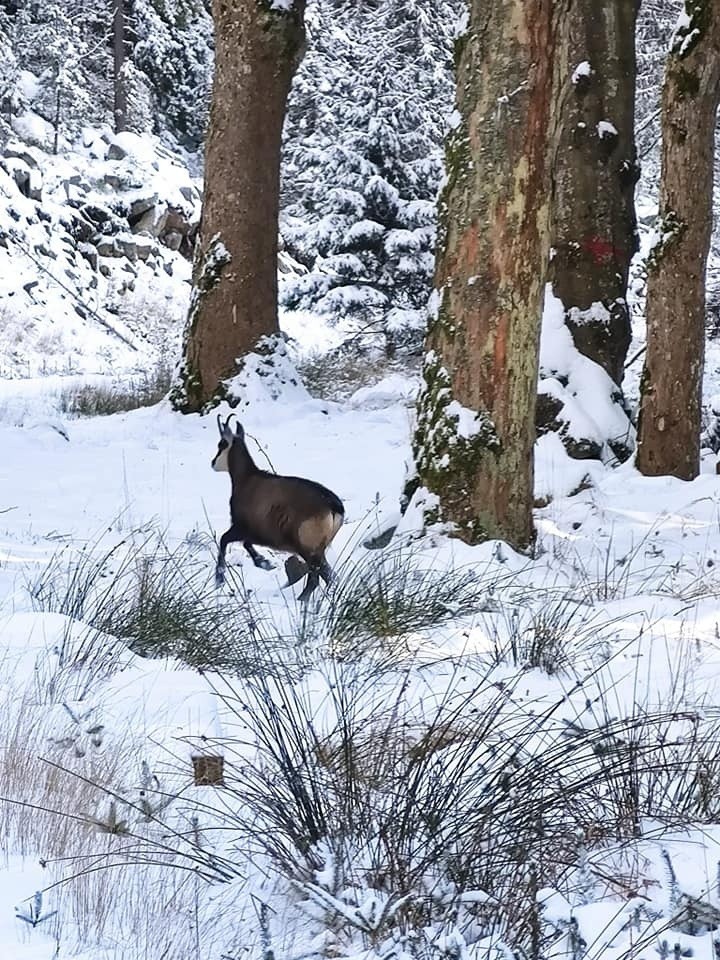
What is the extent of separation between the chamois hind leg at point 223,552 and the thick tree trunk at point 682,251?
3946mm

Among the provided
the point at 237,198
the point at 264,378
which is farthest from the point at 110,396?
the point at 237,198

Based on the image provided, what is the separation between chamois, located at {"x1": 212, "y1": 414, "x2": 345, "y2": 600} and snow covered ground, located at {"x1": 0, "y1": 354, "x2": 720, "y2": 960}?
0.70ft

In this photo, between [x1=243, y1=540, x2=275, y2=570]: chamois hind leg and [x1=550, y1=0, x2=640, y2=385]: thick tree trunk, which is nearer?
[x1=243, y1=540, x2=275, y2=570]: chamois hind leg

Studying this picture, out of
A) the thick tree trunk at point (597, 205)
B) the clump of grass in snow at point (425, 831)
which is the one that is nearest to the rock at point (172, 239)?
the thick tree trunk at point (597, 205)

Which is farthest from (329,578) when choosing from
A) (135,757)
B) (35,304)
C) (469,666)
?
(35,304)

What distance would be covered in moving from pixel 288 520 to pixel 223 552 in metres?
0.37

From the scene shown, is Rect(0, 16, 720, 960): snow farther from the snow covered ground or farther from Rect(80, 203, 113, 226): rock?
Rect(80, 203, 113, 226): rock

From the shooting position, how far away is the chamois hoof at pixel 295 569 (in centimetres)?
605

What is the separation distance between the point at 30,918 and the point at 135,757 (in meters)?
0.86

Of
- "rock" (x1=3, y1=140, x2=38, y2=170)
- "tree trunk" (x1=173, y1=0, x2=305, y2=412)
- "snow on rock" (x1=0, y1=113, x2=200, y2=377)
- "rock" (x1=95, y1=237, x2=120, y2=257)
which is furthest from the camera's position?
"rock" (x1=95, y1=237, x2=120, y2=257)

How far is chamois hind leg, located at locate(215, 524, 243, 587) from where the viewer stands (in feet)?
19.0

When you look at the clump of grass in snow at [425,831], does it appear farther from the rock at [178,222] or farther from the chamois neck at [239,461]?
the rock at [178,222]

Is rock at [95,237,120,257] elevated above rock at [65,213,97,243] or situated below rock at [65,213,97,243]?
below

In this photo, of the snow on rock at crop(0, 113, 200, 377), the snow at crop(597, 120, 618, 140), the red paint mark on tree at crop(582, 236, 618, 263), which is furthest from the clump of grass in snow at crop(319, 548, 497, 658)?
the snow on rock at crop(0, 113, 200, 377)
